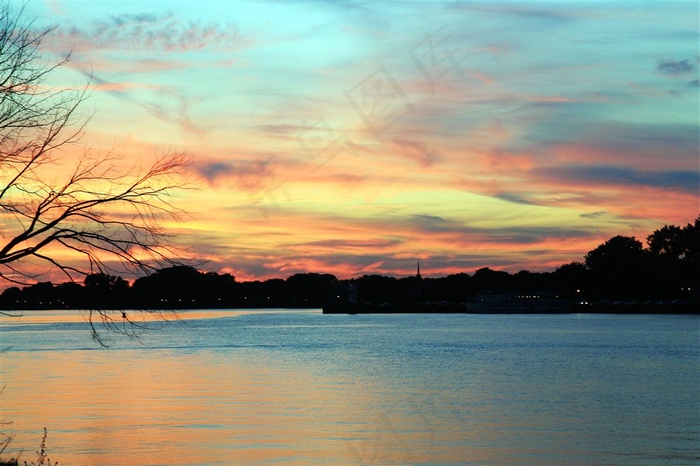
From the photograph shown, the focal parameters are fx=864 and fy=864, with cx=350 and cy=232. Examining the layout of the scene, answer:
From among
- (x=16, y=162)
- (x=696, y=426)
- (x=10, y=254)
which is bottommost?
(x=696, y=426)

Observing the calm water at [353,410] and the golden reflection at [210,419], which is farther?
the calm water at [353,410]

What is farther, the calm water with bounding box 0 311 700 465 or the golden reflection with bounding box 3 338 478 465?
the calm water with bounding box 0 311 700 465

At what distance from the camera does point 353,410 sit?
49344mm

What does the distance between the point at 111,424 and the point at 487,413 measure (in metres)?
20.3

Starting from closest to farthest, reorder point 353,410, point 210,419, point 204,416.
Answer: point 210,419 < point 204,416 < point 353,410

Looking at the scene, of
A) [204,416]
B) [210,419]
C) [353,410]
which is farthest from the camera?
[353,410]

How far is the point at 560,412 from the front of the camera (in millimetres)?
48844

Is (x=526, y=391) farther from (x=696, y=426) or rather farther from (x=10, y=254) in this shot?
(x=10, y=254)

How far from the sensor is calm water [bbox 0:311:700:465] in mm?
35188

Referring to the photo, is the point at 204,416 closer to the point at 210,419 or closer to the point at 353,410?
the point at 210,419

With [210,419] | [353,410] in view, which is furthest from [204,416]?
[353,410]

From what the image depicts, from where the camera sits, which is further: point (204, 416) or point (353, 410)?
point (353, 410)

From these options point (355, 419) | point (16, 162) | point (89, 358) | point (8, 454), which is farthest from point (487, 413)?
point (89, 358)

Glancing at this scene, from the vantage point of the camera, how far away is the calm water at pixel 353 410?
115 ft
